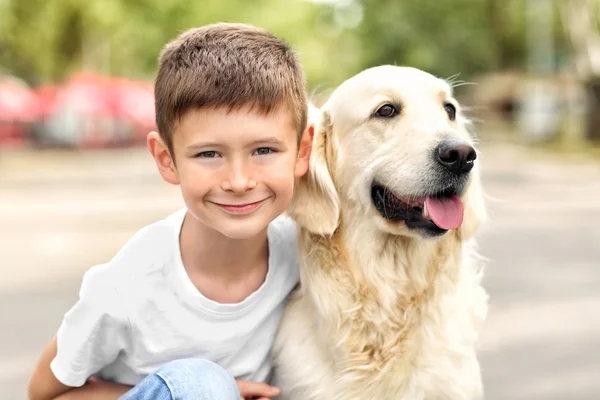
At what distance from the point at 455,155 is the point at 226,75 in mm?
750

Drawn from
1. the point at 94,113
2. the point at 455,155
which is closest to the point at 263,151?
the point at 455,155

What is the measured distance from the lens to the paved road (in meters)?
4.50

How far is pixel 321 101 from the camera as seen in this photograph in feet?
9.82

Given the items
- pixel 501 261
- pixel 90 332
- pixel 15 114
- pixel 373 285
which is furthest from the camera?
pixel 15 114

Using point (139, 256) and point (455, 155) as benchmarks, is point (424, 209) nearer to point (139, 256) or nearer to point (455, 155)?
point (455, 155)

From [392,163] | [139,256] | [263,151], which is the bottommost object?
[139,256]

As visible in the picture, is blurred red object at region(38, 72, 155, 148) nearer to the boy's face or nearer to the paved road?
the paved road

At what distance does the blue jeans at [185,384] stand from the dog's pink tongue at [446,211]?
2.72ft

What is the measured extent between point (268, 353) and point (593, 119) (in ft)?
65.2

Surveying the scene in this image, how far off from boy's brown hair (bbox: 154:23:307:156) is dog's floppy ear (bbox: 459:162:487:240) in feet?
2.07

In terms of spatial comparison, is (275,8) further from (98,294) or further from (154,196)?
(98,294)

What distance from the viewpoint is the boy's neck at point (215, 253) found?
8.20ft

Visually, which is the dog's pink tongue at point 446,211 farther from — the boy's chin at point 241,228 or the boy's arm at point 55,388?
the boy's arm at point 55,388

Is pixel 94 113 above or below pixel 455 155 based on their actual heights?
above
